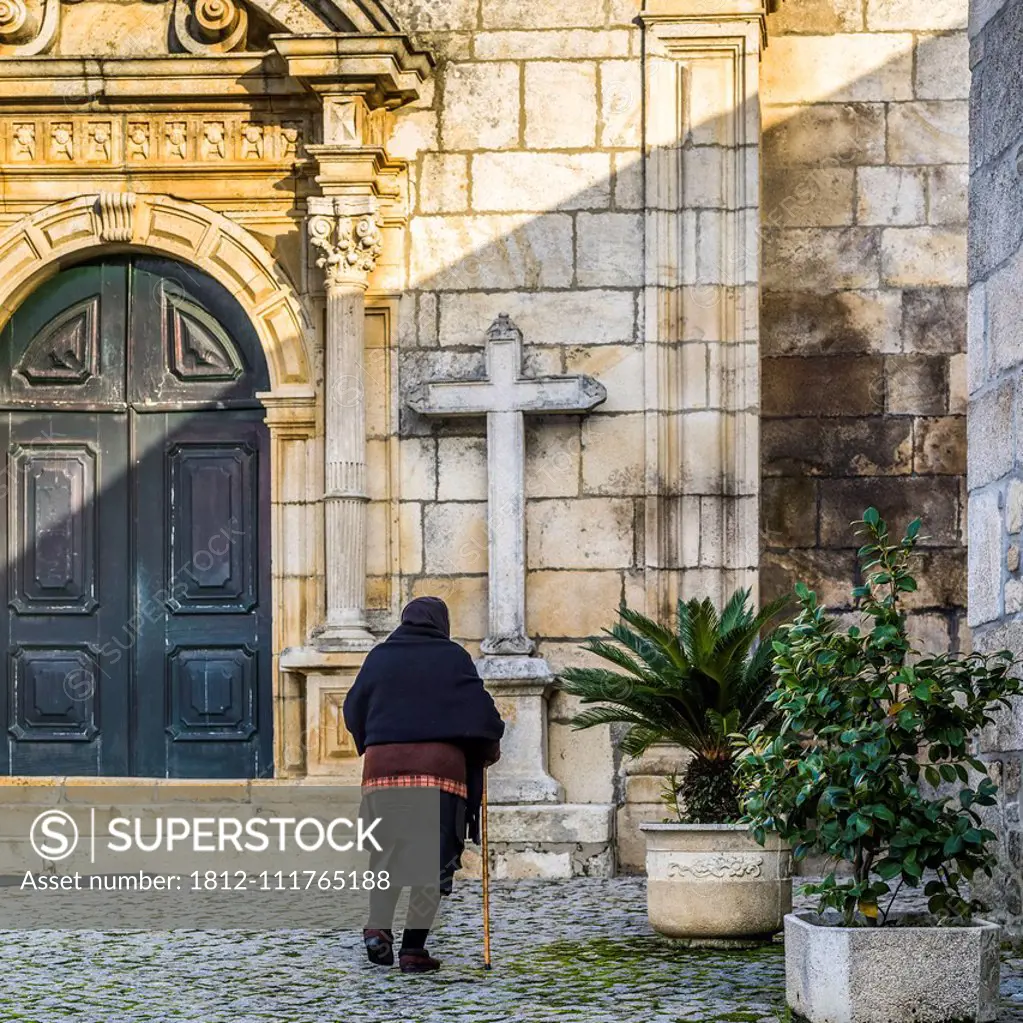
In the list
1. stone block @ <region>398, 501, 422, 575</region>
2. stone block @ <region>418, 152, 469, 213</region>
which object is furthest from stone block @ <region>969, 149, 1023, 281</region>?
stone block @ <region>398, 501, 422, 575</region>

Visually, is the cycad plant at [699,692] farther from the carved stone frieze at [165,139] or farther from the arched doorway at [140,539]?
the carved stone frieze at [165,139]

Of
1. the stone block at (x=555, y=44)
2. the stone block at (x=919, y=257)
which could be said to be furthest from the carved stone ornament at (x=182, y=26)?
the stone block at (x=919, y=257)

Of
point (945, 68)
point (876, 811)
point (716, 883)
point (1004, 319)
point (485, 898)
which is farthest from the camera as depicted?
point (945, 68)

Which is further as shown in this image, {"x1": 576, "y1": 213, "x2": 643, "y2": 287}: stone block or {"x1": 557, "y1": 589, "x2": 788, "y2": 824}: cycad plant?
{"x1": 576, "y1": 213, "x2": 643, "y2": 287}: stone block

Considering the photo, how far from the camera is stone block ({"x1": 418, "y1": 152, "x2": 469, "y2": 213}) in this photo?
10.6m

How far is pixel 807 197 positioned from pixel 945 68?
96cm

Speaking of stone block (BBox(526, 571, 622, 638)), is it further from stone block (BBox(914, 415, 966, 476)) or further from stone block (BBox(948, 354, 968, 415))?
stone block (BBox(948, 354, 968, 415))

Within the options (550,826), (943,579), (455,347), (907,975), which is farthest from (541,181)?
(907,975)

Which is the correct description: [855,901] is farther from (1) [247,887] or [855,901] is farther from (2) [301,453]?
(2) [301,453]

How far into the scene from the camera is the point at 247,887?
9.95 meters

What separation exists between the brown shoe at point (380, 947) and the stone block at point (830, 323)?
15.1ft

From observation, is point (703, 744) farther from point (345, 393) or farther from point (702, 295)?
point (345, 393)

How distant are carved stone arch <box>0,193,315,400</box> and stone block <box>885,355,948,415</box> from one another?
2.98m

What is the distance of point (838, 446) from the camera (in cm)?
1096
